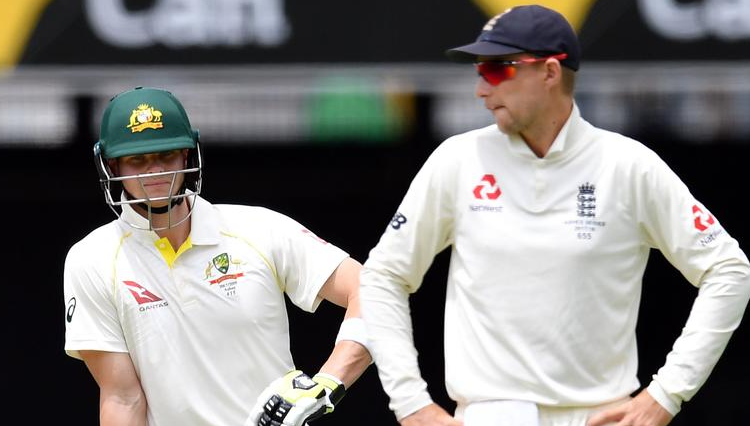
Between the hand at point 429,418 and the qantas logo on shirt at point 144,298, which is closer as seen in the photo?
the hand at point 429,418

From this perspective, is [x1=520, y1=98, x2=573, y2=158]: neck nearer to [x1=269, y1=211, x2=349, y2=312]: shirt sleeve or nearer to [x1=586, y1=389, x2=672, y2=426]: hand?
[x1=586, y1=389, x2=672, y2=426]: hand

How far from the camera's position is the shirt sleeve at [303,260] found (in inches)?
153

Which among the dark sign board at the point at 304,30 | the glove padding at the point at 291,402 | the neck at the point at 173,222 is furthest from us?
the dark sign board at the point at 304,30

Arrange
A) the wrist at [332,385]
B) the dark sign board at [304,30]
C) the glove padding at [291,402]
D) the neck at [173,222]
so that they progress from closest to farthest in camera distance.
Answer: the glove padding at [291,402]
the wrist at [332,385]
the neck at [173,222]
the dark sign board at [304,30]

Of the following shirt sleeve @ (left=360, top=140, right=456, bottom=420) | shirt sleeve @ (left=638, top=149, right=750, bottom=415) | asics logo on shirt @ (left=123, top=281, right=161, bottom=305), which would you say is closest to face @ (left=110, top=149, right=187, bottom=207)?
asics logo on shirt @ (left=123, top=281, right=161, bottom=305)

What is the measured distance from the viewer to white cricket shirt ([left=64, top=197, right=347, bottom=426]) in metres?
3.77

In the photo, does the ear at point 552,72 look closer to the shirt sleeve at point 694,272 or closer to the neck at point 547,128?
the neck at point 547,128

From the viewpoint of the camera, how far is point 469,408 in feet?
10.5

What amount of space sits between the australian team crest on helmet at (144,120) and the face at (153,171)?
7 cm

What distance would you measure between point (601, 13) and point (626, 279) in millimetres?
2577

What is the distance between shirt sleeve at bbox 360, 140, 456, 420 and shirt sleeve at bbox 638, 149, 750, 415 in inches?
16.6

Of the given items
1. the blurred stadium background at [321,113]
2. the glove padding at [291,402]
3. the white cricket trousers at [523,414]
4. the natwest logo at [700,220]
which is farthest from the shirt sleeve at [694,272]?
the blurred stadium background at [321,113]

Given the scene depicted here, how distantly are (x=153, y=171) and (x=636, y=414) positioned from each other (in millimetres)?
1356

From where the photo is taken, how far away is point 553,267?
3150mm
